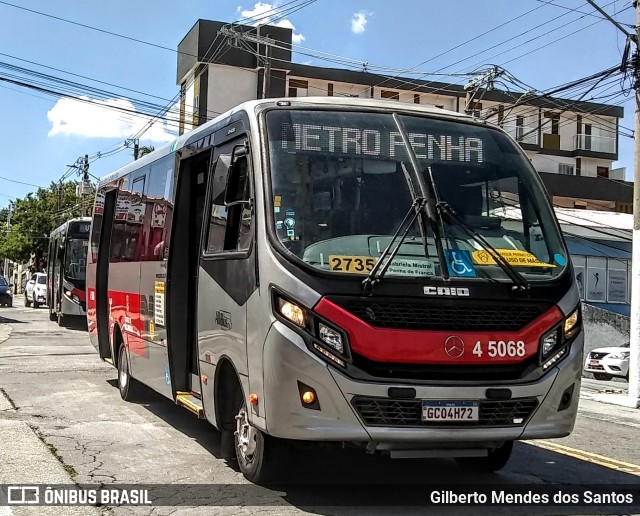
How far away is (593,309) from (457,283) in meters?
24.6

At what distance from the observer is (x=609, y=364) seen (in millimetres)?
20328

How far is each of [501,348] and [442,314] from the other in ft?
1.61

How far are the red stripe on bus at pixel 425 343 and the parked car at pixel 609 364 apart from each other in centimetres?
1586

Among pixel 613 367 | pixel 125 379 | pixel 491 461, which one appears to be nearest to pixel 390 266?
pixel 491 461

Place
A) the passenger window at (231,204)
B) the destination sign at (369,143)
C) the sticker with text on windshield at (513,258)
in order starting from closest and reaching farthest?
1. the sticker with text on windshield at (513,258)
2. the destination sign at (369,143)
3. the passenger window at (231,204)

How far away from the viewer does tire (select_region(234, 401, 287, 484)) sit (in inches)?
235

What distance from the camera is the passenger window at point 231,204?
6172 millimetres

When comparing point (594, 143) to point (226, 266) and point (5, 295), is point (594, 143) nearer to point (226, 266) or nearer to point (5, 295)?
point (5, 295)

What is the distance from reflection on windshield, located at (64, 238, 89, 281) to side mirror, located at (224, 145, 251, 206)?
19739 millimetres

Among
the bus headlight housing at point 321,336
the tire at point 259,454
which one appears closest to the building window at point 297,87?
the tire at point 259,454

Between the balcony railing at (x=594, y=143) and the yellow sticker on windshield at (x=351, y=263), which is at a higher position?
the balcony railing at (x=594, y=143)

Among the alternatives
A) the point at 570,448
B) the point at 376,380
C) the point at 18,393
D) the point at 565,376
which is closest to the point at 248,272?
the point at 376,380

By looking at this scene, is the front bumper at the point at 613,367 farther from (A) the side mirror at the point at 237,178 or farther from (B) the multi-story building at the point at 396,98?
(A) the side mirror at the point at 237,178

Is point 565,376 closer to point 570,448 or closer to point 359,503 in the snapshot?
point 359,503
